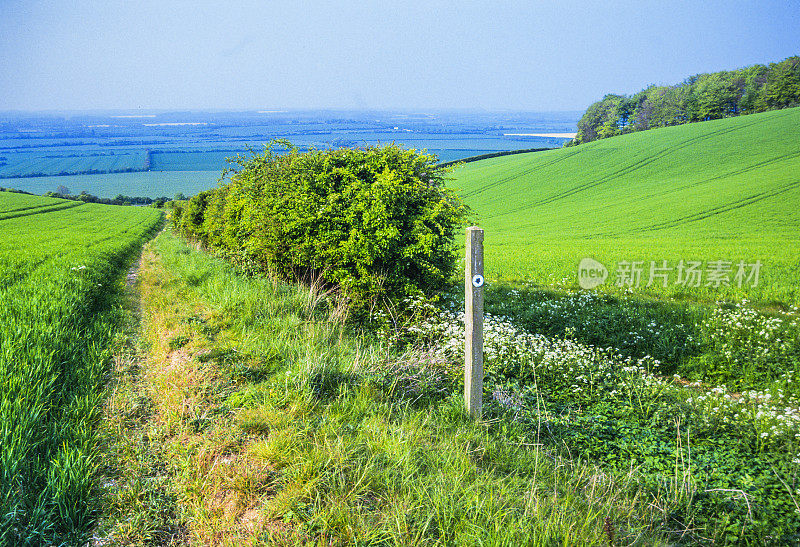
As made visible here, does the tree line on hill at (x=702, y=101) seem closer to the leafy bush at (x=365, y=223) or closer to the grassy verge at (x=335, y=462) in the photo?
the leafy bush at (x=365, y=223)

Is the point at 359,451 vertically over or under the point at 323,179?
under

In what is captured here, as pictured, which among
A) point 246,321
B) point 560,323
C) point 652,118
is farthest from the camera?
point 652,118

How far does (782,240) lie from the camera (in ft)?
62.8

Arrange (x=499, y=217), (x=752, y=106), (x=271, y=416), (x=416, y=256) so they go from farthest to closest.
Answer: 1. (x=752, y=106)
2. (x=499, y=217)
3. (x=416, y=256)
4. (x=271, y=416)

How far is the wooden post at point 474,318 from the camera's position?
387 centimetres

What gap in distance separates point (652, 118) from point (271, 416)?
98.1m

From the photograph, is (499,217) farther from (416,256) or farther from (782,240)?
(416,256)

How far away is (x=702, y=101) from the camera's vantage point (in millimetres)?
72125

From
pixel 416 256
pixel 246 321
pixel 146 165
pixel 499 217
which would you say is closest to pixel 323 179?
pixel 416 256
